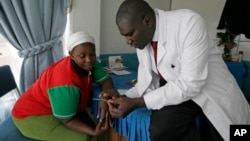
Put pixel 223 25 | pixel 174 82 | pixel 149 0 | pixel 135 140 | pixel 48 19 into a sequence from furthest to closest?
pixel 149 0 → pixel 223 25 → pixel 48 19 → pixel 135 140 → pixel 174 82

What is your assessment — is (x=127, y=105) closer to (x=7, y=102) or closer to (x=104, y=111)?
(x=104, y=111)

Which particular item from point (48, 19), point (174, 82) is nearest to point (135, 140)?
point (174, 82)

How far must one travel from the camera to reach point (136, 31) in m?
1.03

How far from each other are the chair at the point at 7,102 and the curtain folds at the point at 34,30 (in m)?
0.14

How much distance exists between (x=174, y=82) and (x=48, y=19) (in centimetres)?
123

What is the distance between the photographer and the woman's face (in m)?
1.33

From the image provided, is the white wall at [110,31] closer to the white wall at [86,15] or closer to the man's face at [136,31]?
the white wall at [86,15]

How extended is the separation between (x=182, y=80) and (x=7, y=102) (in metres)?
1.40

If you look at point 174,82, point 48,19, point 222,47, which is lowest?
point 222,47

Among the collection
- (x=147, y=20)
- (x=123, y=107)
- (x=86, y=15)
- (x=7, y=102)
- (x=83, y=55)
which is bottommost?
(x=7, y=102)

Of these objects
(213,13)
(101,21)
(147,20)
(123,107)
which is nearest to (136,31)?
(147,20)

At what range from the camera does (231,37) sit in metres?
2.16

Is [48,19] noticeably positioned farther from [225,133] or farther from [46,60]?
[225,133]

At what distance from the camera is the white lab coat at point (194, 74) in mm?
962
